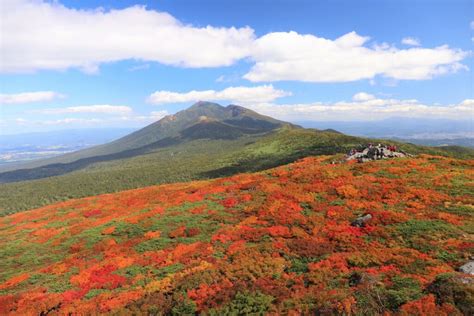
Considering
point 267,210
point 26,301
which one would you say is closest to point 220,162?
point 267,210

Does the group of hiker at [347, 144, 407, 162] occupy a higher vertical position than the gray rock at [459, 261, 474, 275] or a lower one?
higher

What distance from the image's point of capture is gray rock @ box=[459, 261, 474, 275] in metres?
15.3

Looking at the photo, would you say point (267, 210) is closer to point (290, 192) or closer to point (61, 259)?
point (290, 192)

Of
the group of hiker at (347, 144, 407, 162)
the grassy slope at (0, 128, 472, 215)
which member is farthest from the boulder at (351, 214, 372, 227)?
the grassy slope at (0, 128, 472, 215)

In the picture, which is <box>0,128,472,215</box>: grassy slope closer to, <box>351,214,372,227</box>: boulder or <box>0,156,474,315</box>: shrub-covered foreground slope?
<box>0,156,474,315</box>: shrub-covered foreground slope

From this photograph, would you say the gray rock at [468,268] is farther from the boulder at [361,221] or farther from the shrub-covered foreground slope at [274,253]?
the boulder at [361,221]

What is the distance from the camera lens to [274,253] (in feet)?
70.7

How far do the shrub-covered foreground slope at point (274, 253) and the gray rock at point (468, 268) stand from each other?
0.66 m

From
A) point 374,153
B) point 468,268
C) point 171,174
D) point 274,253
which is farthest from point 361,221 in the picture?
point 171,174

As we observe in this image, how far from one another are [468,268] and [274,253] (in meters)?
11.7

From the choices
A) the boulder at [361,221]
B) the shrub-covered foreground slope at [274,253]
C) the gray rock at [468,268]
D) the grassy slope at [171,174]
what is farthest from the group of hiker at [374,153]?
the grassy slope at [171,174]

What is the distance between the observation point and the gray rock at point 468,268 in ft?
50.1

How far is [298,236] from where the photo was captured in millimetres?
24391

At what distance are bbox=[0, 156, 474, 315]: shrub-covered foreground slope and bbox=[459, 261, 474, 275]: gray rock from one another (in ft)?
2.15
